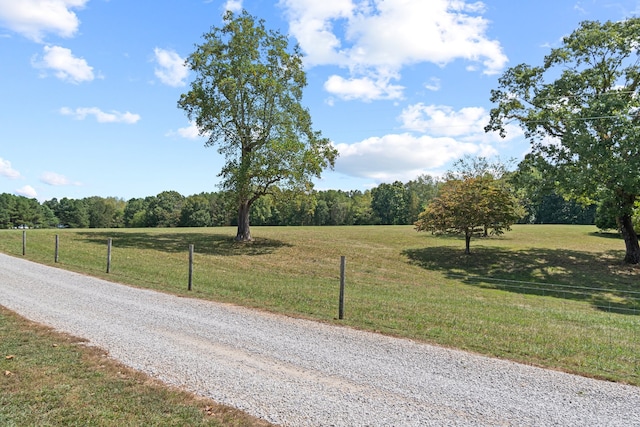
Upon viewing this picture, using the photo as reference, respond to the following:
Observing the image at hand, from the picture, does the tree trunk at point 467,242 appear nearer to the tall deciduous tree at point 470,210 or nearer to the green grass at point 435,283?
the tall deciduous tree at point 470,210

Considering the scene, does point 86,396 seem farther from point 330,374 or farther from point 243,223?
point 243,223

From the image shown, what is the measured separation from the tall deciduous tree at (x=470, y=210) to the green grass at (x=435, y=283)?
7.28 ft

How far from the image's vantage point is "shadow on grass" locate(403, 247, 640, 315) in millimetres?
17734

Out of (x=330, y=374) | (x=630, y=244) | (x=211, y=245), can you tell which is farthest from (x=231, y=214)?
(x=330, y=374)

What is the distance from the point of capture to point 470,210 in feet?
80.9

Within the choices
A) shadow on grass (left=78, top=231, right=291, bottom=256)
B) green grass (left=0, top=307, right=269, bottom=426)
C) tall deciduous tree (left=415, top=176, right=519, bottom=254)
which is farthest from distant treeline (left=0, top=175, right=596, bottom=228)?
green grass (left=0, top=307, right=269, bottom=426)

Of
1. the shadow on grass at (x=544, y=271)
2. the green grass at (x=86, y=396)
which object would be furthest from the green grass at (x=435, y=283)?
the green grass at (x=86, y=396)

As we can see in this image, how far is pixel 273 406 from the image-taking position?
4.36 metres

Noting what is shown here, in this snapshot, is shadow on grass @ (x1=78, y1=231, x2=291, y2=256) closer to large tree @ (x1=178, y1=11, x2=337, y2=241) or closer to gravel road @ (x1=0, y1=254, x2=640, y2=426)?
large tree @ (x1=178, y1=11, x2=337, y2=241)

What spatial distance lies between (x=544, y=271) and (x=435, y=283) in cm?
820

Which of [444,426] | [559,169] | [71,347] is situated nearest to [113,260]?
[71,347]

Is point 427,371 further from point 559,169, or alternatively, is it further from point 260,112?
point 260,112

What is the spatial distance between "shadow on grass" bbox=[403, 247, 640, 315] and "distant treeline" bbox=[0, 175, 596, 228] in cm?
5189

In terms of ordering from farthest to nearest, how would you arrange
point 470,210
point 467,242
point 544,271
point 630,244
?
point 467,242 < point 470,210 < point 630,244 < point 544,271
